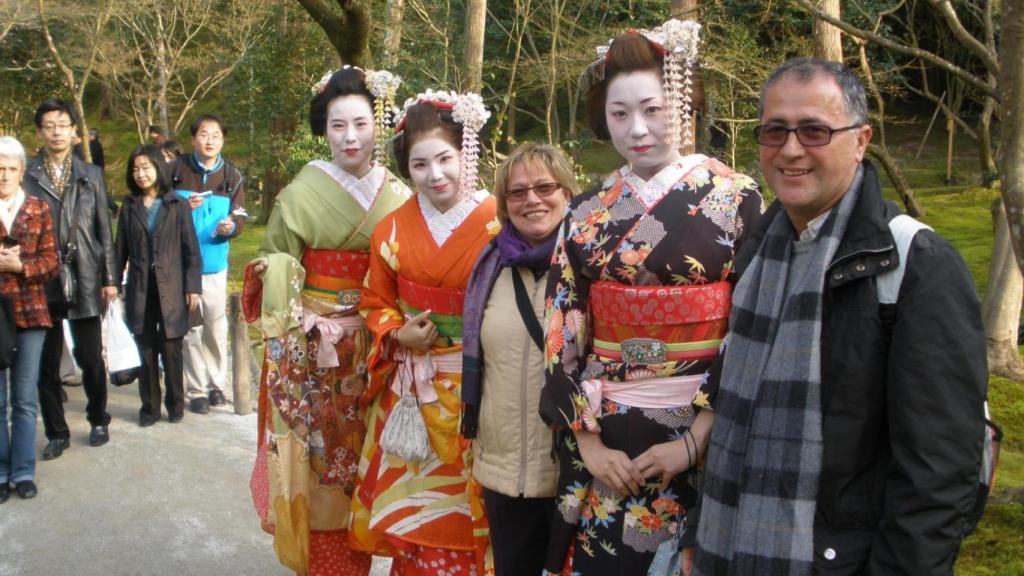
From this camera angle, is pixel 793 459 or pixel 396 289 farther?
pixel 396 289

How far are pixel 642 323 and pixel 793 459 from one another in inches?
26.6

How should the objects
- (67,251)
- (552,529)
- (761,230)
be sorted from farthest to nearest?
(67,251), (552,529), (761,230)

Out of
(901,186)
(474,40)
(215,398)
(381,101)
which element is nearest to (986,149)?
(901,186)

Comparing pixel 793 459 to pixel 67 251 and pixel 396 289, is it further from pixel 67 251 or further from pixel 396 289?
Answer: pixel 67 251

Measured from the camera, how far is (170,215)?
229 inches

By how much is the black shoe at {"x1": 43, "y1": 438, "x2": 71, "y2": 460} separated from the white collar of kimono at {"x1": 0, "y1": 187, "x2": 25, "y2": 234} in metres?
1.34

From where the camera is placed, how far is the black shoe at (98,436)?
214 inches

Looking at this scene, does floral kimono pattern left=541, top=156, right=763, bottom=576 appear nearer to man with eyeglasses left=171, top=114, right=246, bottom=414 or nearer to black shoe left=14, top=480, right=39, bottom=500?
black shoe left=14, top=480, right=39, bottom=500

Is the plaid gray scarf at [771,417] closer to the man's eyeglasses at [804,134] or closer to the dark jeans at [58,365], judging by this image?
the man's eyeglasses at [804,134]

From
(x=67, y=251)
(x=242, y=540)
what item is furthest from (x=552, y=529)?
(x=67, y=251)

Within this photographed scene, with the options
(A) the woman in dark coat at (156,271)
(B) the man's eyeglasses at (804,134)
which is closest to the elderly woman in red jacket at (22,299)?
(A) the woman in dark coat at (156,271)

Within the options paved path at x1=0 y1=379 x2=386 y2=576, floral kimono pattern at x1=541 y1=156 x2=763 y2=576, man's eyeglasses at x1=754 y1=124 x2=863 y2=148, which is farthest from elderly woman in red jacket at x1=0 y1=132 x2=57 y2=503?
man's eyeglasses at x1=754 y1=124 x2=863 y2=148

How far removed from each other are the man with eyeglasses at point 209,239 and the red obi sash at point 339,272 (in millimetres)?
2828

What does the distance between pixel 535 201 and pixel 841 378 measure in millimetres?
1308
